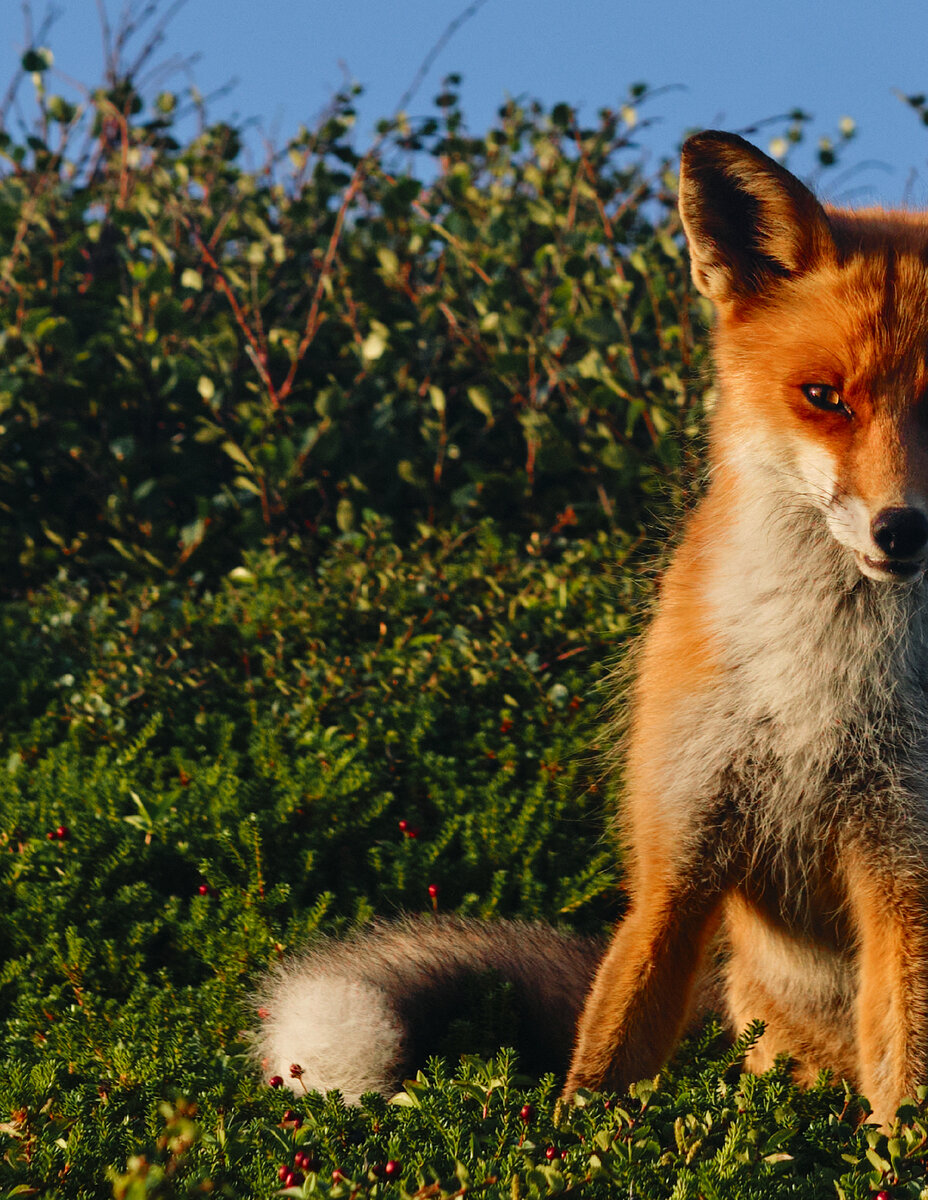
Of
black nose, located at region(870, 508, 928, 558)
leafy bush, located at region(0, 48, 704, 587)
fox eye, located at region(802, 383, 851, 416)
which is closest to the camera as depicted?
black nose, located at region(870, 508, 928, 558)

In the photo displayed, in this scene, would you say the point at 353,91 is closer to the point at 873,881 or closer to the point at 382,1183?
the point at 873,881

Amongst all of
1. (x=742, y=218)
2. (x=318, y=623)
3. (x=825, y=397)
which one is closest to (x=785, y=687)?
(x=825, y=397)

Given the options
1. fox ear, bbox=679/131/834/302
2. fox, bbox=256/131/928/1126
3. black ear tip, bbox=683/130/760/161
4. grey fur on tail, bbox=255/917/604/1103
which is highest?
black ear tip, bbox=683/130/760/161

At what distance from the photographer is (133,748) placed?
13.9ft

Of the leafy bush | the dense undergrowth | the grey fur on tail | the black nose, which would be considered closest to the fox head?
the black nose

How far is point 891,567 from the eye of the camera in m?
2.21

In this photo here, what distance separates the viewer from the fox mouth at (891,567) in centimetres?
218

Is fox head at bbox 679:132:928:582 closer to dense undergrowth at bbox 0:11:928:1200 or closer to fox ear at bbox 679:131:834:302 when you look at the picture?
fox ear at bbox 679:131:834:302

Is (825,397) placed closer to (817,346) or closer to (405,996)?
(817,346)

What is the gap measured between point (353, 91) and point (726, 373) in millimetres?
5650

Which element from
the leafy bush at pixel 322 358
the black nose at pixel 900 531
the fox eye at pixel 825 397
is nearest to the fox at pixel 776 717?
the fox eye at pixel 825 397

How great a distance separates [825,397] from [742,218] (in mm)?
585

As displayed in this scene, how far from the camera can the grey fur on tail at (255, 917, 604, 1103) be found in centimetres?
263

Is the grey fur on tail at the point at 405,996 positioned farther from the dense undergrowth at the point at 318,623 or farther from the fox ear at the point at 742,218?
the fox ear at the point at 742,218
